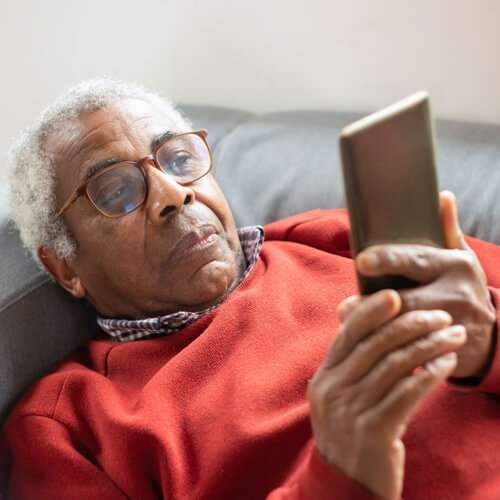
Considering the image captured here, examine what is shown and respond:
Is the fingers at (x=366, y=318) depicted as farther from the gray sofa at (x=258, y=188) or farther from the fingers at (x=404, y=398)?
the gray sofa at (x=258, y=188)

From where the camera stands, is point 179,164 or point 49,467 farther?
point 179,164

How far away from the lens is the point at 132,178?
1.35 meters

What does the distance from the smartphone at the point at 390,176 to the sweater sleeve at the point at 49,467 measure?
23.9 inches

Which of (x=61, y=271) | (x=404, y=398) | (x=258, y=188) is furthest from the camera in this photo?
(x=258, y=188)

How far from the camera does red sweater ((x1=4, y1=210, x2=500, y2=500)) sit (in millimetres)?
1002

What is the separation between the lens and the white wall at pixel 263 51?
170 cm

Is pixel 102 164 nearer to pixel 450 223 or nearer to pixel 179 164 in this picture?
pixel 179 164

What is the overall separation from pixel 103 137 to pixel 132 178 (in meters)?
0.10

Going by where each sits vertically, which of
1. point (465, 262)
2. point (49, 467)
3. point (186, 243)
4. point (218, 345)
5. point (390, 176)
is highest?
point (390, 176)

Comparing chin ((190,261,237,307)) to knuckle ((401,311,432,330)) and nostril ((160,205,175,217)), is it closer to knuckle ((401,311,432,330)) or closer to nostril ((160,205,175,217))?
nostril ((160,205,175,217))

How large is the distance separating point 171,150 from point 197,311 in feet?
1.02

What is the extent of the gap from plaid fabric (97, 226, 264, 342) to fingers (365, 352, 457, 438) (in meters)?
0.57

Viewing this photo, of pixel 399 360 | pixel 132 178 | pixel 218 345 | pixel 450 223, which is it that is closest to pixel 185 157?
pixel 132 178

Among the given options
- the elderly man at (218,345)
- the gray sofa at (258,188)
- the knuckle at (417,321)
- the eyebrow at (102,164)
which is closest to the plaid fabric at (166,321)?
the elderly man at (218,345)
